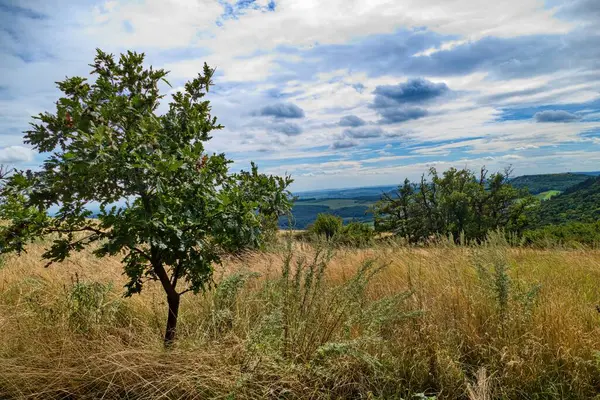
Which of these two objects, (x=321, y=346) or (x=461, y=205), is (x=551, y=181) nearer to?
(x=461, y=205)

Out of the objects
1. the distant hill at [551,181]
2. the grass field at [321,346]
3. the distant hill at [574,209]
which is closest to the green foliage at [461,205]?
the distant hill at [574,209]

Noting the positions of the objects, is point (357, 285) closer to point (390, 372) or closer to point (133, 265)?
point (390, 372)

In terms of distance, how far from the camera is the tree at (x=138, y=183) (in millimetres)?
2246

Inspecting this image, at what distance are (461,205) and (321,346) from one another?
78.7 ft

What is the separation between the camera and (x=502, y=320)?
125 inches

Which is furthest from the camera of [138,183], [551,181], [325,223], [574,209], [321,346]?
[551,181]

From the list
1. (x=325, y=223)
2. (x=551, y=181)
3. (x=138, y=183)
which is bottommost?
(x=325, y=223)

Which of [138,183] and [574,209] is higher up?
[138,183]

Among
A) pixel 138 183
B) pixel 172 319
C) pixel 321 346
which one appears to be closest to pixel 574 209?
pixel 321 346

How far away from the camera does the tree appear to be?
2.25 m

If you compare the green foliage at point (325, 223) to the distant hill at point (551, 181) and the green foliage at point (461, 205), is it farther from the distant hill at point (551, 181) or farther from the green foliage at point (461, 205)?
the distant hill at point (551, 181)

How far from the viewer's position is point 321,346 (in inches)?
110

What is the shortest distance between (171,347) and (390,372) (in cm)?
177

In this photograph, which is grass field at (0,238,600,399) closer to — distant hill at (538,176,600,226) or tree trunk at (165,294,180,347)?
tree trunk at (165,294,180,347)
